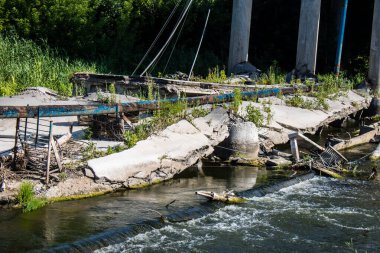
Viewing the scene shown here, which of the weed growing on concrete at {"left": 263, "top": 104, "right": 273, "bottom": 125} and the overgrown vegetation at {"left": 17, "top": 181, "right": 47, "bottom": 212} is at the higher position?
the weed growing on concrete at {"left": 263, "top": 104, "right": 273, "bottom": 125}

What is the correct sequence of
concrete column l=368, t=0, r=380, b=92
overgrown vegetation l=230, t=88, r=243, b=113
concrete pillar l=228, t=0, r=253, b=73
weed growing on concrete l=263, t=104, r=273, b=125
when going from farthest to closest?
1. concrete column l=368, t=0, r=380, b=92
2. concrete pillar l=228, t=0, r=253, b=73
3. weed growing on concrete l=263, t=104, r=273, b=125
4. overgrown vegetation l=230, t=88, r=243, b=113

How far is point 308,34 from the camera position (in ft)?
65.6

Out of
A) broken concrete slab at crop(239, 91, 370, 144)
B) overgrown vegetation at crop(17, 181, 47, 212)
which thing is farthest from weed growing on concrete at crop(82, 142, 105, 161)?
broken concrete slab at crop(239, 91, 370, 144)

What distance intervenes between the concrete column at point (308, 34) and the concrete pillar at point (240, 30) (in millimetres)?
1625

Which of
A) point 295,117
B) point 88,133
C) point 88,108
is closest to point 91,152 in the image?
point 88,108

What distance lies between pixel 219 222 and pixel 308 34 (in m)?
12.9

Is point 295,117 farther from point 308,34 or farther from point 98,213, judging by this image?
point 308,34

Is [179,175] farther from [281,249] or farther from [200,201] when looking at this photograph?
[281,249]

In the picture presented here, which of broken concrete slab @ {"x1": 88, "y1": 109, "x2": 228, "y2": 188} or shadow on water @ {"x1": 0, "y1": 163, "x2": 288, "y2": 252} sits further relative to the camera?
broken concrete slab @ {"x1": 88, "y1": 109, "x2": 228, "y2": 188}

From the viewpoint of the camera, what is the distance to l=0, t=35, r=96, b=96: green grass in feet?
48.8

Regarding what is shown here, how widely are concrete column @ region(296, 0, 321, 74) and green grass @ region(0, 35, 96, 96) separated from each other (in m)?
6.36

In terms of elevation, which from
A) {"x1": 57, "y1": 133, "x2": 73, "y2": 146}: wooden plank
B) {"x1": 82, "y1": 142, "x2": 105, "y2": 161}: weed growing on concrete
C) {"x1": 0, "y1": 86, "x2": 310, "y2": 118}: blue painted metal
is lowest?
{"x1": 82, "y1": 142, "x2": 105, "y2": 161}: weed growing on concrete

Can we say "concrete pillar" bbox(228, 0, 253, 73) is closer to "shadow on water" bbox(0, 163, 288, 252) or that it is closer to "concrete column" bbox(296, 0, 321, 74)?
"concrete column" bbox(296, 0, 321, 74)

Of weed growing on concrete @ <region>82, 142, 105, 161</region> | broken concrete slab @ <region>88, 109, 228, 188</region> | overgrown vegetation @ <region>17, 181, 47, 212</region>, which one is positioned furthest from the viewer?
weed growing on concrete @ <region>82, 142, 105, 161</region>
